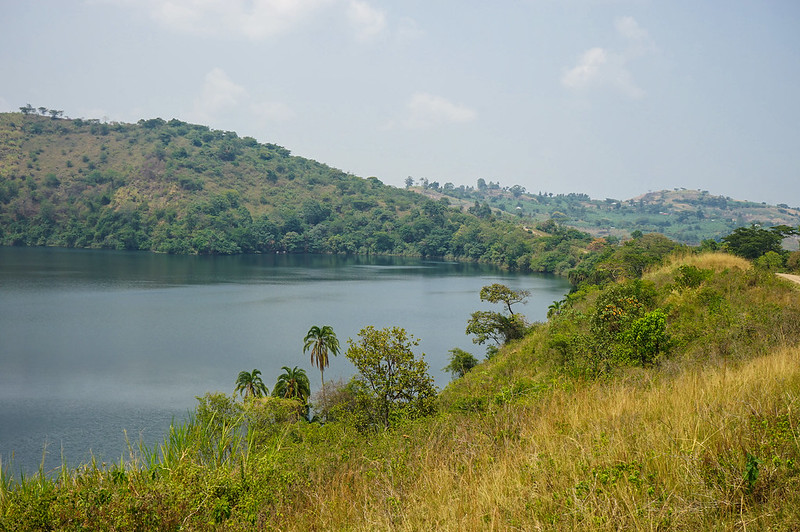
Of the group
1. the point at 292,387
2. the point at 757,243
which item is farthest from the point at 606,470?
the point at 757,243

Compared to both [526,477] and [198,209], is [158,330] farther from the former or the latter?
[198,209]

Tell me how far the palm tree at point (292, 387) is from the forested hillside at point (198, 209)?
8382 centimetres

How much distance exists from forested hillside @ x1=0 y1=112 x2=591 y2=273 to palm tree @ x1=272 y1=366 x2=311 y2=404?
83815 mm

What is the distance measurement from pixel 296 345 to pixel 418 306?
22130 mm

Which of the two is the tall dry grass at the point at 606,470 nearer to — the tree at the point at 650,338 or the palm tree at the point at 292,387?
the tree at the point at 650,338

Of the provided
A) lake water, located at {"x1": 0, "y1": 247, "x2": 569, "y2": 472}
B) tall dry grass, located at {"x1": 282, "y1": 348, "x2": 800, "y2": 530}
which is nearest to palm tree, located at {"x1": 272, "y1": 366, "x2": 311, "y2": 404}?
lake water, located at {"x1": 0, "y1": 247, "x2": 569, "y2": 472}

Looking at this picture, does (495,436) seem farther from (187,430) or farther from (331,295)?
(331,295)

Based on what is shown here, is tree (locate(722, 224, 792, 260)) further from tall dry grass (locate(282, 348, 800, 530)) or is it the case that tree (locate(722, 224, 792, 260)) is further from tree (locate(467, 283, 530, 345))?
tall dry grass (locate(282, 348, 800, 530))

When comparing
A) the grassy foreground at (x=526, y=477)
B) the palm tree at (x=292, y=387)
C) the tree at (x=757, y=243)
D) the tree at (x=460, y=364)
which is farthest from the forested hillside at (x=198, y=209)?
the grassy foreground at (x=526, y=477)

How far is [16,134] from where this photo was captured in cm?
16900

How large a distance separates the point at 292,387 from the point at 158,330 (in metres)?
25.1

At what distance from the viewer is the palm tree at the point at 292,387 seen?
1082 inches

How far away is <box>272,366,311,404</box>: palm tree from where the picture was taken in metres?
27.5

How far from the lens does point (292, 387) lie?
27578 mm
